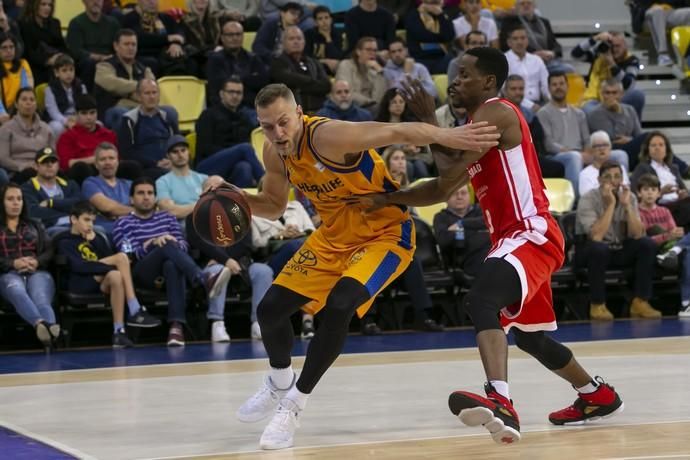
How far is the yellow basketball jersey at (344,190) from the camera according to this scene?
526 centimetres

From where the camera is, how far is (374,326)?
10.1m

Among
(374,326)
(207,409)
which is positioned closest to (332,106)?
(374,326)

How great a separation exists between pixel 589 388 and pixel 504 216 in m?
0.90

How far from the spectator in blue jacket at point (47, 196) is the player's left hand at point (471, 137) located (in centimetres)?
562

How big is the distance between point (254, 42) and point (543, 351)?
7.92 meters

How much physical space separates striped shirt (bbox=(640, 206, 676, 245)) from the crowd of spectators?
1 cm

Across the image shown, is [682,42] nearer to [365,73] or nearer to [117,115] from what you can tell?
[365,73]

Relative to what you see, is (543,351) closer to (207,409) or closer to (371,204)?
(371,204)

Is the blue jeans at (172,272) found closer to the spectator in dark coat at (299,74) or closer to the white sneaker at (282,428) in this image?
the spectator in dark coat at (299,74)

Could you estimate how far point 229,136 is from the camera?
11273 mm

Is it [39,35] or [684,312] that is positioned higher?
[39,35]

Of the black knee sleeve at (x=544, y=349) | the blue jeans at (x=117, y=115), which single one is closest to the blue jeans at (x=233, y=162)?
the blue jeans at (x=117, y=115)

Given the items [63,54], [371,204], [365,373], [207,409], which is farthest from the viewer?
[63,54]

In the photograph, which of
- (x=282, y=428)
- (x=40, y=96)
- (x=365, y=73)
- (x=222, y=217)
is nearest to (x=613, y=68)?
(x=365, y=73)
